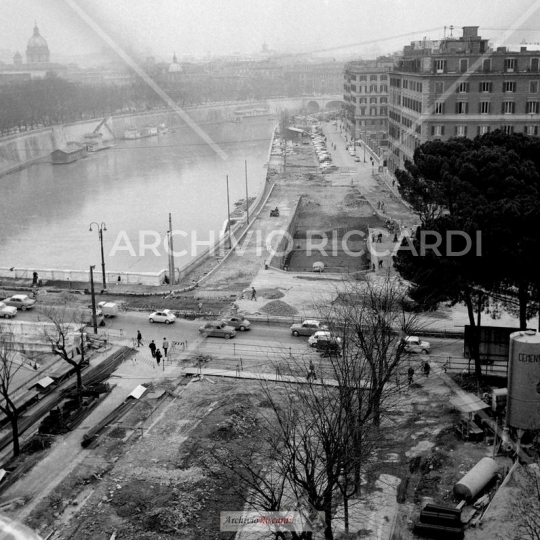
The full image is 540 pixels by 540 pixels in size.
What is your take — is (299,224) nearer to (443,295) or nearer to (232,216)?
(232,216)

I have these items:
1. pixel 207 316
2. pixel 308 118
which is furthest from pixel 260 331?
pixel 308 118

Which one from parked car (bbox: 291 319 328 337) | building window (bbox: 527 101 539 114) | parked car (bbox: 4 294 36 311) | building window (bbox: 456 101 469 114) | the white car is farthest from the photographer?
building window (bbox: 456 101 469 114)

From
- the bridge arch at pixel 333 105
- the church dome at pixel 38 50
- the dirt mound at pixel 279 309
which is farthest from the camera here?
the bridge arch at pixel 333 105

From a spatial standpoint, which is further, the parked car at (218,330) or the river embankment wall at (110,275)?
the river embankment wall at (110,275)

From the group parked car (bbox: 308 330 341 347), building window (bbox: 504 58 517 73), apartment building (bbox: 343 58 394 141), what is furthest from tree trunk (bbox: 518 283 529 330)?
apartment building (bbox: 343 58 394 141)

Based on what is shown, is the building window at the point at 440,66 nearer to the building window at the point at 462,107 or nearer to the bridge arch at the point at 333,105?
the building window at the point at 462,107

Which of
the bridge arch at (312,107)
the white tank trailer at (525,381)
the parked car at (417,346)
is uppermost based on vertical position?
the bridge arch at (312,107)

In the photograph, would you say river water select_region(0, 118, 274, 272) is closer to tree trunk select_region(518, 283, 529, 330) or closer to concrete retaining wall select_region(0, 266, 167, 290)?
concrete retaining wall select_region(0, 266, 167, 290)

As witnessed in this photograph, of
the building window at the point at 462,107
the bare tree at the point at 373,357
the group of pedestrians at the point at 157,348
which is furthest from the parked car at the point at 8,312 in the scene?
the building window at the point at 462,107

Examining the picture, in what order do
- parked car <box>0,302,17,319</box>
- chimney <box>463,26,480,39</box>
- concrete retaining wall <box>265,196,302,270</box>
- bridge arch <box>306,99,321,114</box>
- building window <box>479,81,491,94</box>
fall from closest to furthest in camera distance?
parked car <box>0,302,17,319</box> < concrete retaining wall <box>265,196,302,270</box> < building window <box>479,81,491,94</box> < chimney <box>463,26,480,39</box> < bridge arch <box>306,99,321,114</box>
